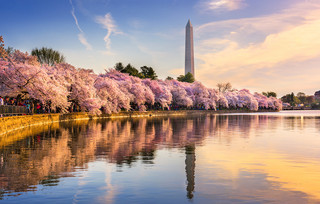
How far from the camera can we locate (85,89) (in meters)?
61.0

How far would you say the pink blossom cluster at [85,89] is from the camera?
44688 mm

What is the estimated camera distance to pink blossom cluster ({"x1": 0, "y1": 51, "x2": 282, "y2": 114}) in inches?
1759

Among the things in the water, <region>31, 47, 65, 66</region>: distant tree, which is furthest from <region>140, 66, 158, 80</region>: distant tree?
the water

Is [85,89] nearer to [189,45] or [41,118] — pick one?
[41,118]

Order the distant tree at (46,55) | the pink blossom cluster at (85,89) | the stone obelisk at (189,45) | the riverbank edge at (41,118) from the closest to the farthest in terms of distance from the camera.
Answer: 1. the riverbank edge at (41,118)
2. the pink blossom cluster at (85,89)
3. the distant tree at (46,55)
4. the stone obelisk at (189,45)

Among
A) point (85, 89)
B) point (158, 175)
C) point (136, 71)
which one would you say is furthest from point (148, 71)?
point (158, 175)

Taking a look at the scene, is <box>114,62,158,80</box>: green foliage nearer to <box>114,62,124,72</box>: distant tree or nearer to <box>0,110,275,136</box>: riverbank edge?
<box>114,62,124,72</box>: distant tree

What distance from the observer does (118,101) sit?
75.9 m

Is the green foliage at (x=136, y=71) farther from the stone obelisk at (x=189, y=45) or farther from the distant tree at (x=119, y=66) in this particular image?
the stone obelisk at (x=189, y=45)

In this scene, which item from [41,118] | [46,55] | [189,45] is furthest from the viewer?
[189,45]

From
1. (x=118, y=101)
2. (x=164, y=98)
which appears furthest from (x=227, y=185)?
(x=164, y=98)

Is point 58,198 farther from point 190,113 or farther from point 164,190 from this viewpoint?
point 190,113

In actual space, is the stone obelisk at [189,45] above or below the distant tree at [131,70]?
above

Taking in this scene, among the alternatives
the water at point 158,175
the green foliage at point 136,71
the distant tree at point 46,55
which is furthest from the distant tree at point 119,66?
the water at point 158,175
